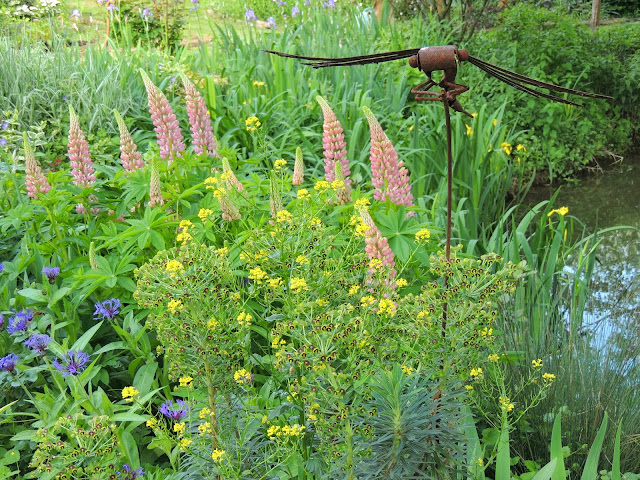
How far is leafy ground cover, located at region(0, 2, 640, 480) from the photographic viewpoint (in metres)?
1.45

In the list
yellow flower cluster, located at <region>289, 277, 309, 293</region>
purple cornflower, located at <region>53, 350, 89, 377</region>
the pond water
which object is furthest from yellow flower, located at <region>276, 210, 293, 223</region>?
the pond water

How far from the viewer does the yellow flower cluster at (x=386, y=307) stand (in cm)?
139

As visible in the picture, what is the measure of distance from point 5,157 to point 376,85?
3051 millimetres

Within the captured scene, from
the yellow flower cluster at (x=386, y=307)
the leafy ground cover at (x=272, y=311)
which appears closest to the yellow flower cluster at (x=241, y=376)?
the leafy ground cover at (x=272, y=311)

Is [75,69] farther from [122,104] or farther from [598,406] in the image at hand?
[598,406]

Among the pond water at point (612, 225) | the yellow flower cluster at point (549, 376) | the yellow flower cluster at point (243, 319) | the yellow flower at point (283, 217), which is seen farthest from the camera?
the pond water at point (612, 225)

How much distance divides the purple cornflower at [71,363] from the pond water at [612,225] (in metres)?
2.22

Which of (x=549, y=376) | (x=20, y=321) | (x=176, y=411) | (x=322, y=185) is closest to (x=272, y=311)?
(x=176, y=411)

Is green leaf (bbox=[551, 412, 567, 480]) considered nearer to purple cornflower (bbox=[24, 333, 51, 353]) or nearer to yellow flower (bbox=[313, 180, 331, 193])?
yellow flower (bbox=[313, 180, 331, 193])

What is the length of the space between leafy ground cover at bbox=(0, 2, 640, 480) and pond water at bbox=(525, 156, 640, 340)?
32 cm

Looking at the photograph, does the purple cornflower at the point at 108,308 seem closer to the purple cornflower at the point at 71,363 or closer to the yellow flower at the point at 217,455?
the purple cornflower at the point at 71,363

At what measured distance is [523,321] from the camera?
2.68 metres

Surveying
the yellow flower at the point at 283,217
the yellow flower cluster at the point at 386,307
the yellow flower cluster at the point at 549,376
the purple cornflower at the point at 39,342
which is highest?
the yellow flower at the point at 283,217

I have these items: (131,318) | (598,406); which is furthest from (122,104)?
(598,406)
